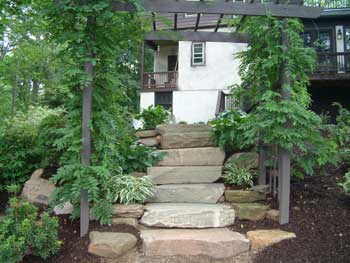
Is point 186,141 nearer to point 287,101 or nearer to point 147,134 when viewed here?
point 147,134

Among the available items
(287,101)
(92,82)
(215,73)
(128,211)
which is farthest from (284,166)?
(215,73)

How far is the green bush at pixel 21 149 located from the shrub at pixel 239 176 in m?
2.23

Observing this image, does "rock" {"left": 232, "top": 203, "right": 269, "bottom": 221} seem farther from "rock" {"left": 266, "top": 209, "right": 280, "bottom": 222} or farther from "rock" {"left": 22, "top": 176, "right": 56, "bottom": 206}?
"rock" {"left": 22, "top": 176, "right": 56, "bottom": 206}

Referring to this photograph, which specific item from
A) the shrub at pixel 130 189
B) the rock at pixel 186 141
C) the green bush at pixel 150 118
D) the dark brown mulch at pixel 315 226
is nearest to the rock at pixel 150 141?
the rock at pixel 186 141

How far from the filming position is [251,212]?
3.35m

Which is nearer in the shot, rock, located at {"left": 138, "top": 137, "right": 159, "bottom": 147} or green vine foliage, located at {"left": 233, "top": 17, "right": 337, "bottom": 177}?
green vine foliage, located at {"left": 233, "top": 17, "right": 337, "bottom": 177}

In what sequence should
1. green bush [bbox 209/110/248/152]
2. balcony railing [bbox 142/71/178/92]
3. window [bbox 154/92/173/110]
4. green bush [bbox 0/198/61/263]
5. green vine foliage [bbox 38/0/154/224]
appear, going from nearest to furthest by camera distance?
green bush [bbox 0/198/61/263] → green vine foliage [bbox 38/0/154/224] → green bush [bbox 209/110/248/152] → balcony railing [bbox 142/71/178/92] → window [bbox 154/92/173/110]

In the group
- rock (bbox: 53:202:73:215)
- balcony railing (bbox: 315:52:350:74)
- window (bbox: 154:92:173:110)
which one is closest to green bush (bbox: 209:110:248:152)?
rock (bbox: 53:202:73:215)

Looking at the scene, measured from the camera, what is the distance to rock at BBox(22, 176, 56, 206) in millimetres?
3710

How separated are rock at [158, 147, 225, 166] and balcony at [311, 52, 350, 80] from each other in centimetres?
727

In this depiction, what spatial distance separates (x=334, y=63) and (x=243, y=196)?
29.5 ft

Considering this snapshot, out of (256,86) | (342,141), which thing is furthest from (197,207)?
(342,141)

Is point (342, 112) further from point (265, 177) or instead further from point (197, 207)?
point (197, 207)

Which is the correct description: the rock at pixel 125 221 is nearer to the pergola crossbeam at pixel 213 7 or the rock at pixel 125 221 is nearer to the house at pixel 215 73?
the pergola crossbeam at pixel 213 7
